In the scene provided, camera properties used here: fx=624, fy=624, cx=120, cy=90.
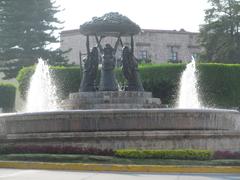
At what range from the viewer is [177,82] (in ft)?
131

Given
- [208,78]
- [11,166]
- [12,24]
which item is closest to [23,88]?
[208,78]

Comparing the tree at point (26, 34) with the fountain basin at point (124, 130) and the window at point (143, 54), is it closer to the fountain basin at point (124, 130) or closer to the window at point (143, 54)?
the window at point (143, 54)

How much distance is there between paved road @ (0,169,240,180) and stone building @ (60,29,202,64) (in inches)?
A: 2126

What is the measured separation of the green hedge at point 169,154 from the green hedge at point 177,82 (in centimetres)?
2212

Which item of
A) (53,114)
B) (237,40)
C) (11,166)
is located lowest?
(11,166)

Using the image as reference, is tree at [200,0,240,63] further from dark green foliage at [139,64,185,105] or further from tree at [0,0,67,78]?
dark green foliage at [139,64,185,105]

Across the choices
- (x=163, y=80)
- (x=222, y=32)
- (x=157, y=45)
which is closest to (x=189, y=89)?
(x=163, y=80)

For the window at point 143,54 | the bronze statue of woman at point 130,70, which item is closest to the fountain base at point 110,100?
the bronze statue of woman at point 130,70

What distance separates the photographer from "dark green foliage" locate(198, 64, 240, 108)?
39.6m

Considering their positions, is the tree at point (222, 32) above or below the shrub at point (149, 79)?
above

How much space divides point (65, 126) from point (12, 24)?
126 ft

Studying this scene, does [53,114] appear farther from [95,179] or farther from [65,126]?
[95,179]

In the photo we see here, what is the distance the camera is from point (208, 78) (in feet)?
131

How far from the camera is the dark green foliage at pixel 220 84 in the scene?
3959 cm
